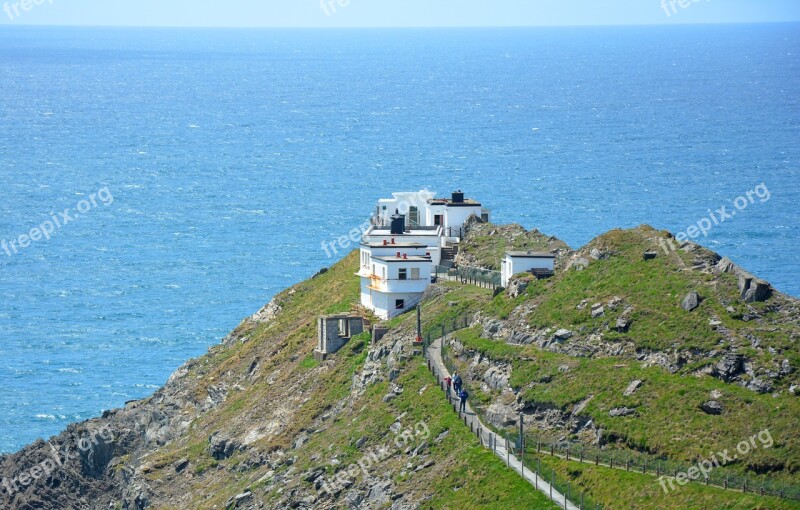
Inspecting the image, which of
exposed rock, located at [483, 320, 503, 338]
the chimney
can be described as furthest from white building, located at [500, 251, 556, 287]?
the chimney

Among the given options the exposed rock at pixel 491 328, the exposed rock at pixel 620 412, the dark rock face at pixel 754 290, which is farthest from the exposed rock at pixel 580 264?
the exposed rock at pixel 620 412

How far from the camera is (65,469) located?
10294 cm

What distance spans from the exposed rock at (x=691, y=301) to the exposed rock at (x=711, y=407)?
8850 millimetres

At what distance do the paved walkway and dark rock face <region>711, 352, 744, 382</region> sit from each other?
933 cm

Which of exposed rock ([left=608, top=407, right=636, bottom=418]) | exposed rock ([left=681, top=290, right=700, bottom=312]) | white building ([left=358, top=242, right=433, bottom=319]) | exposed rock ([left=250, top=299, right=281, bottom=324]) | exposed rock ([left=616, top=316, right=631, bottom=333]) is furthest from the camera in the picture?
exposed rock ([left=250, top=299, right=281, bottom=324])

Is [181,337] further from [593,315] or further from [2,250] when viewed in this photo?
[593,315]

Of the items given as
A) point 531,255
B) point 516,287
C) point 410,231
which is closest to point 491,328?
point 516,287

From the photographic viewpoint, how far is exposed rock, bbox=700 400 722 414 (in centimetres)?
7100

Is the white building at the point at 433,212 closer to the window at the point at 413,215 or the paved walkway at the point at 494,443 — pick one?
the window at the point at 413,215

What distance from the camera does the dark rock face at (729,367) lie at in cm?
7356

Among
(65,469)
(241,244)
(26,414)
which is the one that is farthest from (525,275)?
(241,244)

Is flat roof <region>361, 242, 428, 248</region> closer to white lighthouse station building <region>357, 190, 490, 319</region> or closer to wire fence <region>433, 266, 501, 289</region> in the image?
white lighthouse station building <region>357, 190, 490, 319</region>

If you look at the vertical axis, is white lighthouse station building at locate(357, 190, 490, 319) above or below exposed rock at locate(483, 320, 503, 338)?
above

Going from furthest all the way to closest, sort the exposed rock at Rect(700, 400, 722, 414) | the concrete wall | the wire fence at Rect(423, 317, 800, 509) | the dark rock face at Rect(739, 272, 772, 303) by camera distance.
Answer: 1. the concrete wall
2. the dark rock face at Rect(739, 272, 772, 303)
3. the exposed rock at Rect(700, 400, 722, 414)
4. the wire fence at Rect(423, 317, 800, 509)
